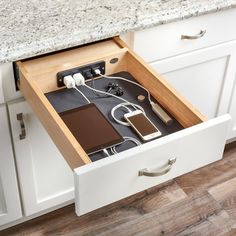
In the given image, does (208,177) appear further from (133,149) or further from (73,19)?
(133,149)

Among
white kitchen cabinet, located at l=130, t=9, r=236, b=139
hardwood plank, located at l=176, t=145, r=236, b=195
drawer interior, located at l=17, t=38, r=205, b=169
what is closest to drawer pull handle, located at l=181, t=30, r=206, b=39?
white kitchen cabinet, located at l=130, t=9, r=236, b=139

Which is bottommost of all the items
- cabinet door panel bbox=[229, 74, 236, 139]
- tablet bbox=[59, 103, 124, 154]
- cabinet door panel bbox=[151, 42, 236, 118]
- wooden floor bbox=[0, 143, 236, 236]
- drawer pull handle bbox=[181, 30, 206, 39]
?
wooden floor bbox=[0, 143, 236, 236]

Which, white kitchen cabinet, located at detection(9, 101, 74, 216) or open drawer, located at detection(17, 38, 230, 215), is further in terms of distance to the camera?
white kitchen cabinet, located at detection(9, 101, 74, 216)

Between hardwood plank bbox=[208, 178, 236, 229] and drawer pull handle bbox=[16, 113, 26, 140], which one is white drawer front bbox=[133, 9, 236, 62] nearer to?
drawer pull handle bbox=[16, 113, 26, 140]

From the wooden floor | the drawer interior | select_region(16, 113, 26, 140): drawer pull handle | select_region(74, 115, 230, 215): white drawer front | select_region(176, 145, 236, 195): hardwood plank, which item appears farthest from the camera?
select_region(176, 145, 236, 195): hardwood plank

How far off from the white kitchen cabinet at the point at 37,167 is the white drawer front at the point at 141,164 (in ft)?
1.57

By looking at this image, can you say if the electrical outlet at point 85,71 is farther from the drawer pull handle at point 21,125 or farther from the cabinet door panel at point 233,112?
the cabinet door panel at point 233,112

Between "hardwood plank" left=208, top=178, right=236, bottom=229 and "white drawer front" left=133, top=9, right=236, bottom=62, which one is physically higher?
"white drawer front" left=133, top=9, right=236, bottom=62

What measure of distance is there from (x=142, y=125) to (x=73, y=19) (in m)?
0.42

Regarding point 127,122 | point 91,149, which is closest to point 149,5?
point 127,122

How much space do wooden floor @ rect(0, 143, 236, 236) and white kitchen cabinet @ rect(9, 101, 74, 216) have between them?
128 millimetres

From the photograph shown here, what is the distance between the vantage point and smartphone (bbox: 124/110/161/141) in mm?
1090

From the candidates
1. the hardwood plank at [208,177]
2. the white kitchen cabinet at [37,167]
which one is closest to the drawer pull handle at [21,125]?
the white kitchen cabinet at [37,167]

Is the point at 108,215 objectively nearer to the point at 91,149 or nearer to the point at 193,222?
the point at 193,222
